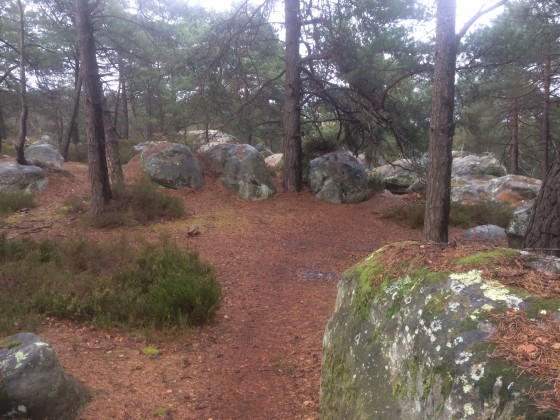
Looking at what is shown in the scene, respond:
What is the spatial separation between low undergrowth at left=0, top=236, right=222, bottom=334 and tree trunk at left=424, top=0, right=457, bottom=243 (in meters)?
3.61

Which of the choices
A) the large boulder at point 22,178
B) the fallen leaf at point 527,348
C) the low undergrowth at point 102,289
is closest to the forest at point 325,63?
the large boulder at point 22,178

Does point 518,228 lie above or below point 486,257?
below

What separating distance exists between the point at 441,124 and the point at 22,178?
11074mm

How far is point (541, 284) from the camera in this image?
2.26m

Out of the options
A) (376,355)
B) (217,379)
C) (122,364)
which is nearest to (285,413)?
(217,379)

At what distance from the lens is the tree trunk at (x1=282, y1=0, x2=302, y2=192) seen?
12648 mm

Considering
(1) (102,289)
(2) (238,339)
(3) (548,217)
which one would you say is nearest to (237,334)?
(2) (238,339)

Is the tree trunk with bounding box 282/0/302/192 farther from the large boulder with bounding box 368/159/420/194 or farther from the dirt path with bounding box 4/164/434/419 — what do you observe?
the large boulder with bounding box 368/159/420/194

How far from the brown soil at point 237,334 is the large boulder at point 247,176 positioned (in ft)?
5.17

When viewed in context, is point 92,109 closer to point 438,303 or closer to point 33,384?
point 33,384

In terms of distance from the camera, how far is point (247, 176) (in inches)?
514

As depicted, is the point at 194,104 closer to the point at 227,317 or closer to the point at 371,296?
the point at 227,317

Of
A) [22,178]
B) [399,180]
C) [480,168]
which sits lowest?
[399,180]

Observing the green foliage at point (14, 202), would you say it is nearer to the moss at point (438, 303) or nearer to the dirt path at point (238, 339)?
the dirt path at point (238, 339)
